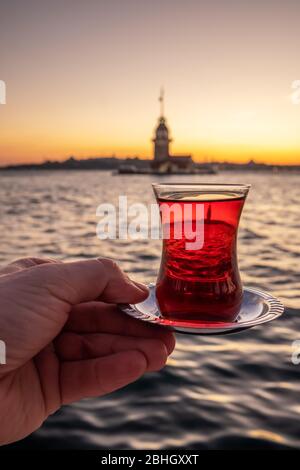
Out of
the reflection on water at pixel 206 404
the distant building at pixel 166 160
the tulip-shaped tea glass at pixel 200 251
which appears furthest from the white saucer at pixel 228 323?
the distant building at pixel 166 160

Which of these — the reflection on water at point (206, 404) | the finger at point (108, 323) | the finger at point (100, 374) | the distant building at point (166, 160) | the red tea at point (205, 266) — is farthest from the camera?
the distant building at point (166, 160)

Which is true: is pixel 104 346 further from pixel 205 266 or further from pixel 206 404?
pixel 206 404

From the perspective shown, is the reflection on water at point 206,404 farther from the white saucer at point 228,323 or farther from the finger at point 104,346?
→ the white saucer at point 228,323

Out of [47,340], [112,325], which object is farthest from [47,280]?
[112,325]

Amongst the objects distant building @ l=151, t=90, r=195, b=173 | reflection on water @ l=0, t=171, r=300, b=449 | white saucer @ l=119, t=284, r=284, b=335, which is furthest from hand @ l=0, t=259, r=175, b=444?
distant building @ l=151, t=90, r=195, b=173

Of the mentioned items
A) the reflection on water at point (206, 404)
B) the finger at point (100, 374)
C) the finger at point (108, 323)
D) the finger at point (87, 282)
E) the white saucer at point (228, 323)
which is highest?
the finger at point (87, 282)

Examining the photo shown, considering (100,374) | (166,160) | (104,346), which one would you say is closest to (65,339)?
(104,346)

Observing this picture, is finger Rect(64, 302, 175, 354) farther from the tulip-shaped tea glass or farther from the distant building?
the distant building
